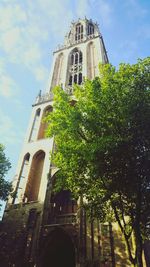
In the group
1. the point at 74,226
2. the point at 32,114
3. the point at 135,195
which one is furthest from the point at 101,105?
the point at 32,114

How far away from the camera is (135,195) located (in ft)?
33.1

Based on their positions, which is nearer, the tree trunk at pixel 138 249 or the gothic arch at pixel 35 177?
the tree trunk at pixel 138 249

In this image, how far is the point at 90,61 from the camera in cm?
3170

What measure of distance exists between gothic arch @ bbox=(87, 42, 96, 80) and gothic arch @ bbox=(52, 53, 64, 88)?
4.25 meters

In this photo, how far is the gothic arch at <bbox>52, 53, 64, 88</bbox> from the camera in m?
30.7

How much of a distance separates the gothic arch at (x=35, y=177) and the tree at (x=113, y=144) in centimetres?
689

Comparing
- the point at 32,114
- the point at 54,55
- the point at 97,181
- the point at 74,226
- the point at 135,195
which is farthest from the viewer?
the point at 54,55

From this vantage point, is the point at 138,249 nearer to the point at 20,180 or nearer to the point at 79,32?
the point at 20,180

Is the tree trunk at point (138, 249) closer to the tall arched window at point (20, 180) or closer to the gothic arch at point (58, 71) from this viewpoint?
the tall arched window at point (20, 180)

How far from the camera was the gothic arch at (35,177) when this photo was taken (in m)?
17.9

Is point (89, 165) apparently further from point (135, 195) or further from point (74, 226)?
point (74, 226)

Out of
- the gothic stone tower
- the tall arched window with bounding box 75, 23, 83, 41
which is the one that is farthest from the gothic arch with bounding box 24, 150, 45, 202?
→ the tall arched window with bounding box 75, 23, 83, 41

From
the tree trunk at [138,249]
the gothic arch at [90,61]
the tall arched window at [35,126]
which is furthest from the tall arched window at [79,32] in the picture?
the tree trunk at [138,249]

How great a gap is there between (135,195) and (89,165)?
2.48 m
